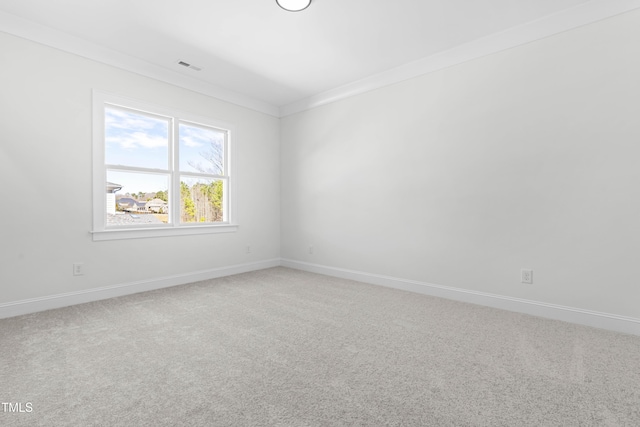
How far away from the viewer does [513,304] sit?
2.92m

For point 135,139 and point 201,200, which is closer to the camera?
point 135,139

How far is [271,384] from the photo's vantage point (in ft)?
5.57

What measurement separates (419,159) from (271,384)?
2876 mm

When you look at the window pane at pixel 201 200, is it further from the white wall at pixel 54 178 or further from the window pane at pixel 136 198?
the white wall at pixel 54 178

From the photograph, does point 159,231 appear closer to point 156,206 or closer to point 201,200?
point 156,206

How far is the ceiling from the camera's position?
2592mm

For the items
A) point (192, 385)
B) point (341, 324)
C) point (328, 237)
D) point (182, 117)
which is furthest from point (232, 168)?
point (192, 385)

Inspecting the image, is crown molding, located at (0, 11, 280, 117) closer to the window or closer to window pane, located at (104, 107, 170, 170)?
the window

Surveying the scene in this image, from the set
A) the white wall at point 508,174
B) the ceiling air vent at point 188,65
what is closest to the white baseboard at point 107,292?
the white wall at point 508,174

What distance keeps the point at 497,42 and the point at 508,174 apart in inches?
51.8

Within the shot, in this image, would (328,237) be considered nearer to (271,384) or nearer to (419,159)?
(419,159)

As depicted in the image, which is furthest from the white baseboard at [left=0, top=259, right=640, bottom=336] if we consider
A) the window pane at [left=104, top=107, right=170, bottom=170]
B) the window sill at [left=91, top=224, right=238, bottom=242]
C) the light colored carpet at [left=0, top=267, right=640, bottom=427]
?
the window pane at [left=104, top=107, right=170, bottom=170]

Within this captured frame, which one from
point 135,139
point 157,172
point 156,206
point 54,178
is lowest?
point 156,206

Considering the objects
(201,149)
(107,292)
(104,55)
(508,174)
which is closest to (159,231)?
(107,292)
